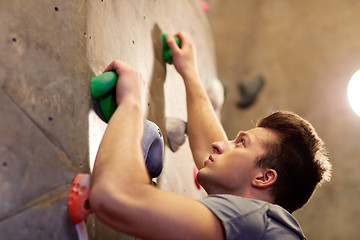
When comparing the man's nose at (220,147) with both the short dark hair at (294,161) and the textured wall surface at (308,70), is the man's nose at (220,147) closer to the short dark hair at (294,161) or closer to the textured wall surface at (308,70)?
→ the short dark hair at (294,161)

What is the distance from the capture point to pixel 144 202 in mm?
814

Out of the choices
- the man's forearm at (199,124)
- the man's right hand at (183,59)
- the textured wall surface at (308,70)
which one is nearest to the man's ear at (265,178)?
the man's forearm at (199,124)

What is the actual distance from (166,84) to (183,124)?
0.53 ft

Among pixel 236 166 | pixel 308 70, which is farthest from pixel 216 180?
pixel 308 70

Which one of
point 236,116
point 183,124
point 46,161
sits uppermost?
point 46,161

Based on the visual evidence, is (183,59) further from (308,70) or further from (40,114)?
(308,70)

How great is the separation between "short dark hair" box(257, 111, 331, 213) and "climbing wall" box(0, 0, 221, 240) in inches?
18.3

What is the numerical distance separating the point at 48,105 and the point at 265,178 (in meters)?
0.60

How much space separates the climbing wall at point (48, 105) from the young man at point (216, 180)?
9cm

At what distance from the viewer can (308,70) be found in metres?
2.69

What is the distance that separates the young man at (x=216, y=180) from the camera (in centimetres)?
82

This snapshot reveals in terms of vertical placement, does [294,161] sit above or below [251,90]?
above

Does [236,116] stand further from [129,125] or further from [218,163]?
[129,125]

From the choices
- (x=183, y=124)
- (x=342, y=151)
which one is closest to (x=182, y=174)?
(x=183, y=124)
